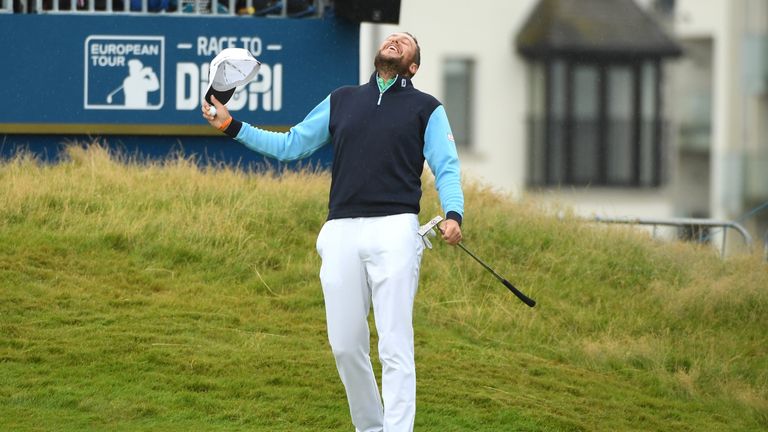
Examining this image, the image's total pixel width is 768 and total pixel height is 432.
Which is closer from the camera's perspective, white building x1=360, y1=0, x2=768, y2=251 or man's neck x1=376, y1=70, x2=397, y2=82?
man's neck x1=376, y1=70, x2=397, y2=82

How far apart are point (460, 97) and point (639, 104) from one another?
5.05 metres

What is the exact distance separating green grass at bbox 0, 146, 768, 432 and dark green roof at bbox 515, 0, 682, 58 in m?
20.3

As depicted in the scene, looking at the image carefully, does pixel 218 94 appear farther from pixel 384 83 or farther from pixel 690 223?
pixel 690 223

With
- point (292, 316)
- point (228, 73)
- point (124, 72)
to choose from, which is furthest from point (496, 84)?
point (228, 73)

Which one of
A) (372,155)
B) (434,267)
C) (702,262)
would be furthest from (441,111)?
(702,262)

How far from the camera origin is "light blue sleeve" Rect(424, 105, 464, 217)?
11.0 metres

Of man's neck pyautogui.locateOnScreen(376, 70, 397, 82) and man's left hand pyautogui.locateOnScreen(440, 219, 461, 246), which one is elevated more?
man's neck pyautogui.locateOnScreen(376, 70, 397, 82)

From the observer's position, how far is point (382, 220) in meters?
10.8

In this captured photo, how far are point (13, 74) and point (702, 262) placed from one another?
666 cm

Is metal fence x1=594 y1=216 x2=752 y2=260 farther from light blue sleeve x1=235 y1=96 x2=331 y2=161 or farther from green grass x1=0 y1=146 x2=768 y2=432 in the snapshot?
light blue sleeve x1=235 y1=96 x2=331 y2=161

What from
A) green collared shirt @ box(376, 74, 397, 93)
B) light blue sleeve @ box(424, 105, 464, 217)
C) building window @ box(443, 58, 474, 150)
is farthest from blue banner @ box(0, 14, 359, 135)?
building window @ box(443, 58, 474, 150)

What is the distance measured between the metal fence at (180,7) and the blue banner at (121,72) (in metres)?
0.15

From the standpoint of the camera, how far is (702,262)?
17.4 metres

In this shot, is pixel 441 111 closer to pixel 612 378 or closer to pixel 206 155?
pixel 612 378
